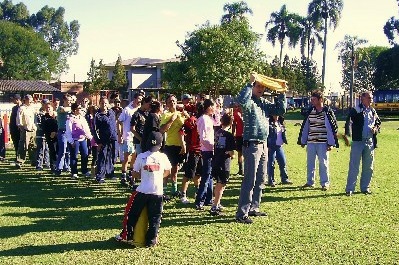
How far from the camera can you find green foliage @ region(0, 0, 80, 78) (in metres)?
112

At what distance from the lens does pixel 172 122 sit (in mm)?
9516

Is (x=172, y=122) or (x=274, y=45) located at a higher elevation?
(x=274, y=45)

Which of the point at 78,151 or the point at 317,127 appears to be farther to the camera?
the point at 78,151

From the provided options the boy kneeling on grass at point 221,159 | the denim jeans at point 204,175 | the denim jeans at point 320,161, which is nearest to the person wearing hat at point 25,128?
the denim jeans at point 204,175

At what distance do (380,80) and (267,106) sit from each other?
60555mm

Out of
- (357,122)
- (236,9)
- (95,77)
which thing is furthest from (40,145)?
(236,9)

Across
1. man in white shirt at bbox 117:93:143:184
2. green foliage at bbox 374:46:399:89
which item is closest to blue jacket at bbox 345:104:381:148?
man in white shirt at bbox 117:93:143:184

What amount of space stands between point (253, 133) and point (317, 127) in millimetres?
3549

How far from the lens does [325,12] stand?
70000 mm

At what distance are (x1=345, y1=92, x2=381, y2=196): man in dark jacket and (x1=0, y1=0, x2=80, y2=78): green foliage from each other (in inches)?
4160

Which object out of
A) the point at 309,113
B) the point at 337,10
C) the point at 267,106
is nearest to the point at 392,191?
the point at 309,113

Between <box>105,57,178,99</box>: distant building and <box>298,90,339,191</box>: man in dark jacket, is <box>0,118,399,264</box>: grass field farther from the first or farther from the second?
<box>105,57,178,99</box>: distant building

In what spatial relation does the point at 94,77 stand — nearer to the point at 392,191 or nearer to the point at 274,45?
the point at 274,45

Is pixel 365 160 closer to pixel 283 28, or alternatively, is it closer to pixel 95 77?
pixel 95 77
